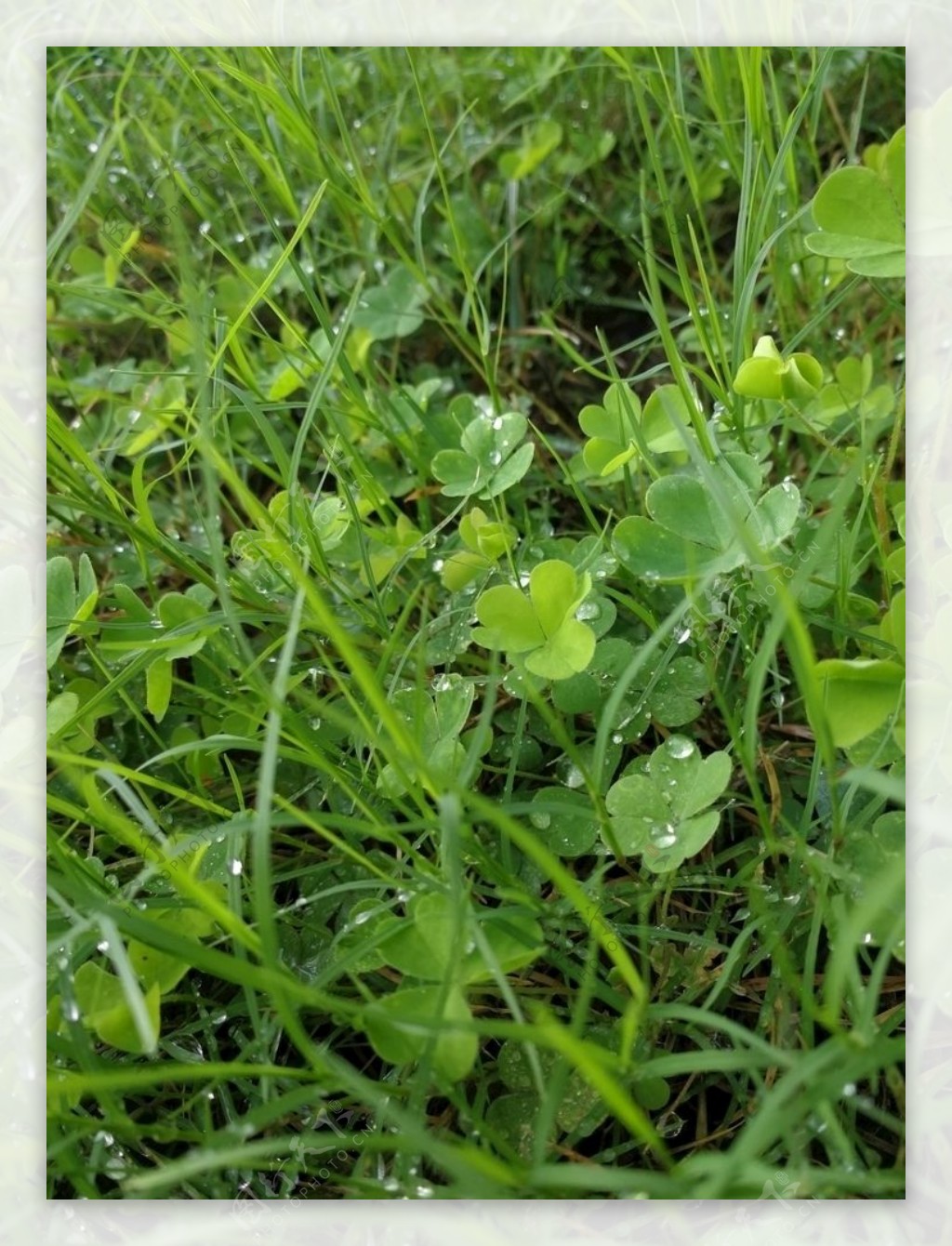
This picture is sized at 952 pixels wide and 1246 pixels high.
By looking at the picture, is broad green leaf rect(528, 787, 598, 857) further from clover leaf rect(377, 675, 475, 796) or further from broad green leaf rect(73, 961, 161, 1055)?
broad green leaf rect(73, 961, 161, 1055)

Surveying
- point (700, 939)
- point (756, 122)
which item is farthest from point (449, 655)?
point (756, 122)

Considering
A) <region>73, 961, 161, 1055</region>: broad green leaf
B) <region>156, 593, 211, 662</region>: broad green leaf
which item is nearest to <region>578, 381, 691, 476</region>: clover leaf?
<region>156, 593, 211, 662</region>: broad green leaf

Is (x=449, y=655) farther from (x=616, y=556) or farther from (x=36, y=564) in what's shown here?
(x=36, y=564)

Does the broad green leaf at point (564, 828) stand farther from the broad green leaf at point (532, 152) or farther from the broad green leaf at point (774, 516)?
the broad green leaf at point (532, 152)

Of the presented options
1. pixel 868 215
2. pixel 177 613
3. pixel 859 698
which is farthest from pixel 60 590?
pixel 868 215

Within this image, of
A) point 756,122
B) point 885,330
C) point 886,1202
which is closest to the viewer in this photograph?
point 886,1202

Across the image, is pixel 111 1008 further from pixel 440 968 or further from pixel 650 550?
pixel 650 550
